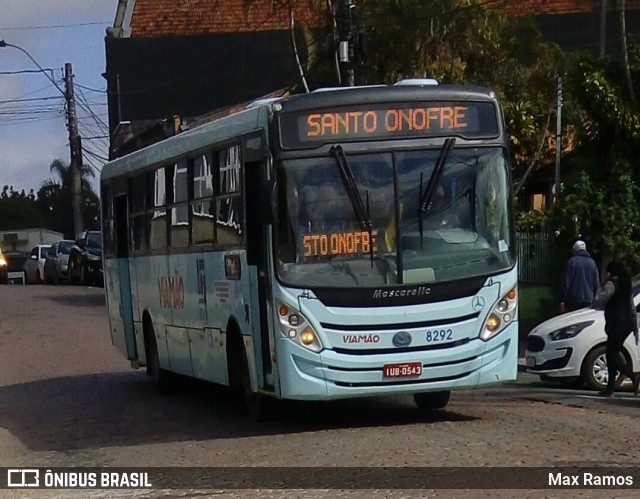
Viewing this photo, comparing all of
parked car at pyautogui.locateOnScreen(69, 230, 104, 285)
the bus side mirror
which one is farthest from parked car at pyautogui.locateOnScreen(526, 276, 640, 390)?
parked car at pyautogui.locateOnScreen(69, 230, 104, 285)

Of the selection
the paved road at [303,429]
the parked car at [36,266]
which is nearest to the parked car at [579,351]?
the paved road at [303,429]

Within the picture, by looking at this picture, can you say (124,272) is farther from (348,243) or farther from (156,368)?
(348,243)

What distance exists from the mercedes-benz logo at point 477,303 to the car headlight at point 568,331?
485cm

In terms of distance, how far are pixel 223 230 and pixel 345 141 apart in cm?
204

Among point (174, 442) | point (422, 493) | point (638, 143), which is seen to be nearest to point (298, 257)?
point (174, 442)

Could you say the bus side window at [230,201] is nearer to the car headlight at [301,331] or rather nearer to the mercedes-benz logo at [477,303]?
the car headlight at [301,331]

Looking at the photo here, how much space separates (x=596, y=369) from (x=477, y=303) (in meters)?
4.98

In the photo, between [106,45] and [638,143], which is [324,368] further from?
[106,45]

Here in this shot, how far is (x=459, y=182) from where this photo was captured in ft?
40.7

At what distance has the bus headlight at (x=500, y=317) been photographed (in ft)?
40.6

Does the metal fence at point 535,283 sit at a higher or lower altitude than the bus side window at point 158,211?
lower

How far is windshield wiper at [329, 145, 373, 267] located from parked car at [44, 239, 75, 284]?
125 ft

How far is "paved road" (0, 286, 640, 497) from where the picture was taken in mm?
10875

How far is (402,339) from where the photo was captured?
1214 centimetres
